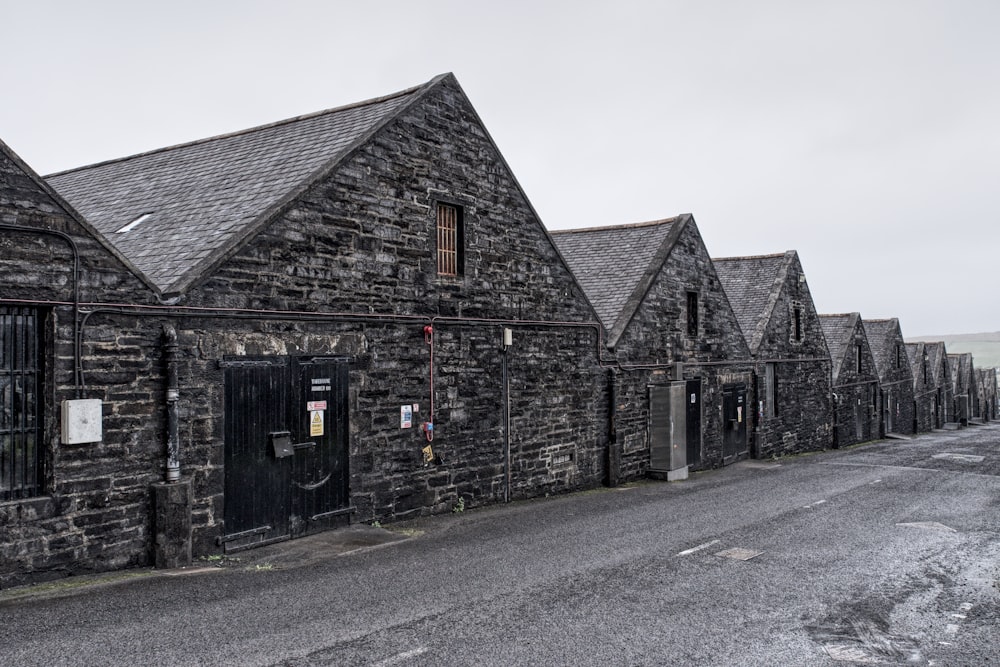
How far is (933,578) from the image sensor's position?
895 centimetres

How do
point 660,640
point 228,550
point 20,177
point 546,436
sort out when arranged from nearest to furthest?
point 660,640 → point 20,177 → point 228,550 → point 546,436

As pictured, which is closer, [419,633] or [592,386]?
[419,633]

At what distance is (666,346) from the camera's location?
19.6 m

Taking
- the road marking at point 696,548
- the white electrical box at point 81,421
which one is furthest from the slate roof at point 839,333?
the white electrical box at point 81,421

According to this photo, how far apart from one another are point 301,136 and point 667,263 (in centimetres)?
1027

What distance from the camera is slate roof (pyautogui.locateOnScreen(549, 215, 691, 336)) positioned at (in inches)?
746

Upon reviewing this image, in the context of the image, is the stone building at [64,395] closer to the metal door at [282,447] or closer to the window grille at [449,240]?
the metal door at [282,447]

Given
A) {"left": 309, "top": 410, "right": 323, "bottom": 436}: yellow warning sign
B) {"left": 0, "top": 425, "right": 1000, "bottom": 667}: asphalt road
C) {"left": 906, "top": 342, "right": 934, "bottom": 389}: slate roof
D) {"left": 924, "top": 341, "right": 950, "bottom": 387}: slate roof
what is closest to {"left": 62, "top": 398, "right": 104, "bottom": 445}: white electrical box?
{"left": 0, "top": 425, "right": 1000, "bottom": 667}: asphalt road

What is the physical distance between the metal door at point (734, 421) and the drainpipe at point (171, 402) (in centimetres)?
1616

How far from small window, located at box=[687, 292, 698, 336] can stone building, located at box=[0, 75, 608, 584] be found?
18.1 ft

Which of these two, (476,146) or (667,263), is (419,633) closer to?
(476,146)

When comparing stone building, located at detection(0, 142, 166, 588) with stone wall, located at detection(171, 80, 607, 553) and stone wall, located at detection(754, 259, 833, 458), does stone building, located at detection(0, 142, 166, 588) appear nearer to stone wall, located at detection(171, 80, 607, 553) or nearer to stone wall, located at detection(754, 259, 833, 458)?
stone wall, located at detection(171, 80, 607, 553)

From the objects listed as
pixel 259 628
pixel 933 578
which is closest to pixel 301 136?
pixel 259 628

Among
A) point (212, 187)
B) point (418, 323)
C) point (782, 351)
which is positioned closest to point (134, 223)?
point (212, 187)
